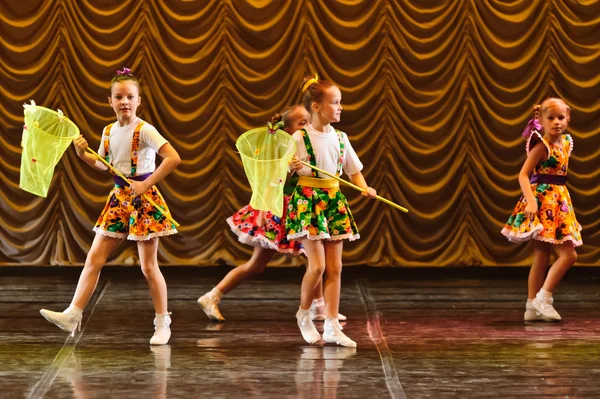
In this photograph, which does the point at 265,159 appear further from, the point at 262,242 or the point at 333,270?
the point at 262,242

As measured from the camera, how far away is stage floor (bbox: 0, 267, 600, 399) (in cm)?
346

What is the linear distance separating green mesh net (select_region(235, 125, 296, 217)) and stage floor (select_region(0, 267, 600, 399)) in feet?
2.10

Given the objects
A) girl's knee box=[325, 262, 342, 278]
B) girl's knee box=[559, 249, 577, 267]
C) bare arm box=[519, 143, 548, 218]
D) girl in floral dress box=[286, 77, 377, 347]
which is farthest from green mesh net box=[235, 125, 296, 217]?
girl's knee box=[559, 249, 577, 267]

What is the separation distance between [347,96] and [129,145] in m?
3.38

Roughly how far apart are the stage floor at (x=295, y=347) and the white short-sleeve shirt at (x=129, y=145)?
2.56 ft

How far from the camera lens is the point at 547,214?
502cm

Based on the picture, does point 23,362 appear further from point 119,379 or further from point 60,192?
point 60,192

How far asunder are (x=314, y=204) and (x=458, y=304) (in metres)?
1.74

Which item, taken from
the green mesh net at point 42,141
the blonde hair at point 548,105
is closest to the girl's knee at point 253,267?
the green mesh net at point 42,141

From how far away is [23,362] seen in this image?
3.88 meters

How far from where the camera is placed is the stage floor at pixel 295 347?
346cm

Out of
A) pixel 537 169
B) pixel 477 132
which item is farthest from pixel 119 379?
pixel 477 132

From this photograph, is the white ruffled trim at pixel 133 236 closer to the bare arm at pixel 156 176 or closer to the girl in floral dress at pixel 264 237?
the bare arm at pixel 156 176

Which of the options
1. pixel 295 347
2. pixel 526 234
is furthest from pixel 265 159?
pixel 526 234
